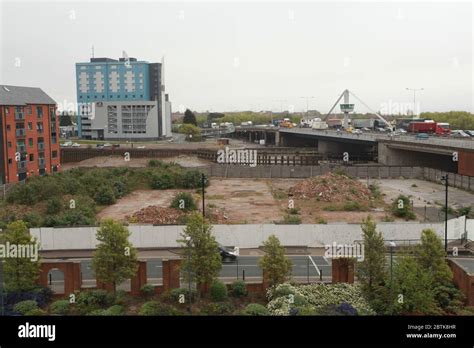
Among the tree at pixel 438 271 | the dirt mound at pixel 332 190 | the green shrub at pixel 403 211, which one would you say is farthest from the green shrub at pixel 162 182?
the tree at pixel 438 271

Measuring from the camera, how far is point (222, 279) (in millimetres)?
12344

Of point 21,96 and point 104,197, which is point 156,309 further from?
point 21,96

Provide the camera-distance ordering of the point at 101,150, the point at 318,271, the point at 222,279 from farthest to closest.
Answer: the point at 101,150
the point at 318,271
the point at 222,279

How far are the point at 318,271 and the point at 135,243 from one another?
Answer: 622 centimetres

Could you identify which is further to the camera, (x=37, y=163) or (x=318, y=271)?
(x=37, y=163)

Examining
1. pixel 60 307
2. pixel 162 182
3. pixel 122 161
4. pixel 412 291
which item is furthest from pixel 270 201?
pixel 122 161

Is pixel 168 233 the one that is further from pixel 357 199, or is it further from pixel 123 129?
pixel 123 129

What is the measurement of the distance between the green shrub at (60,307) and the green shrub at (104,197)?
14790mm

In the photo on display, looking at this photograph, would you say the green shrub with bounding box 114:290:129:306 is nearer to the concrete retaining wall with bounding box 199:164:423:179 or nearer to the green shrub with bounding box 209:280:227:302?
the green shrub with bounding box 209:280:227:302

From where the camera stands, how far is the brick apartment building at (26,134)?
27.7m

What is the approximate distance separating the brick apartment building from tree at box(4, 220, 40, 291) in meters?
16.9
